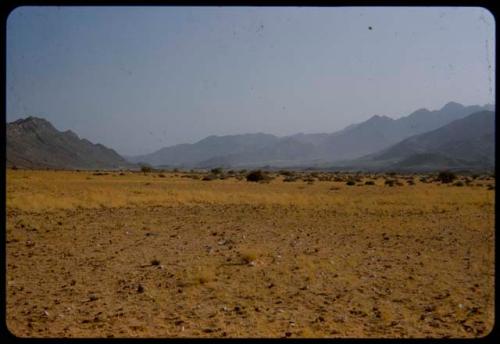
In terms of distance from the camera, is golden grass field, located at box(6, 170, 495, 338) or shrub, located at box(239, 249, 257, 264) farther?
shrub, located at box(239, 249, 257, 264)

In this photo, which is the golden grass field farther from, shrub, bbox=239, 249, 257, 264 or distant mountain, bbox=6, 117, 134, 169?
distant mountain, bbox=6, 117, 134, 169

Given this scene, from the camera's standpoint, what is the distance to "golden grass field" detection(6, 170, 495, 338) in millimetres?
6973

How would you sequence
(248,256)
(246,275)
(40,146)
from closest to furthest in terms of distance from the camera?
(246,275)
(248,256)
(40,146)

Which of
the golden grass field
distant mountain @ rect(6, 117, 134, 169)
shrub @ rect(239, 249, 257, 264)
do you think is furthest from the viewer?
distant mountain @ rect(6, 117, 134, 169)

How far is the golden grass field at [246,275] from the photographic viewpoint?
697 centimetres

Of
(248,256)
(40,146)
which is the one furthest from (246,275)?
(40,146)

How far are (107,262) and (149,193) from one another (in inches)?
712

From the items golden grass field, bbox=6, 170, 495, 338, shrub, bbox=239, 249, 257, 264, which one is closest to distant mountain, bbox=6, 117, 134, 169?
golden grass field, bbox=6, 170, 495, 338

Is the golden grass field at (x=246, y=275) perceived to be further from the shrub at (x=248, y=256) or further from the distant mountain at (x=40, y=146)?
the distant mountain at (x=40, y=146)

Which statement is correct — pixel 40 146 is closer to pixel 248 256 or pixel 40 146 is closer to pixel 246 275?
pixel 248 256

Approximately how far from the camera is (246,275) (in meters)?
9.80

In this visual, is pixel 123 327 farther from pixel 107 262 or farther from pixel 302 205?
pixel 302 205

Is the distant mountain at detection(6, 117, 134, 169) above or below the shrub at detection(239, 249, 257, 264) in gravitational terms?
above

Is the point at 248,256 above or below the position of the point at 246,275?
above
